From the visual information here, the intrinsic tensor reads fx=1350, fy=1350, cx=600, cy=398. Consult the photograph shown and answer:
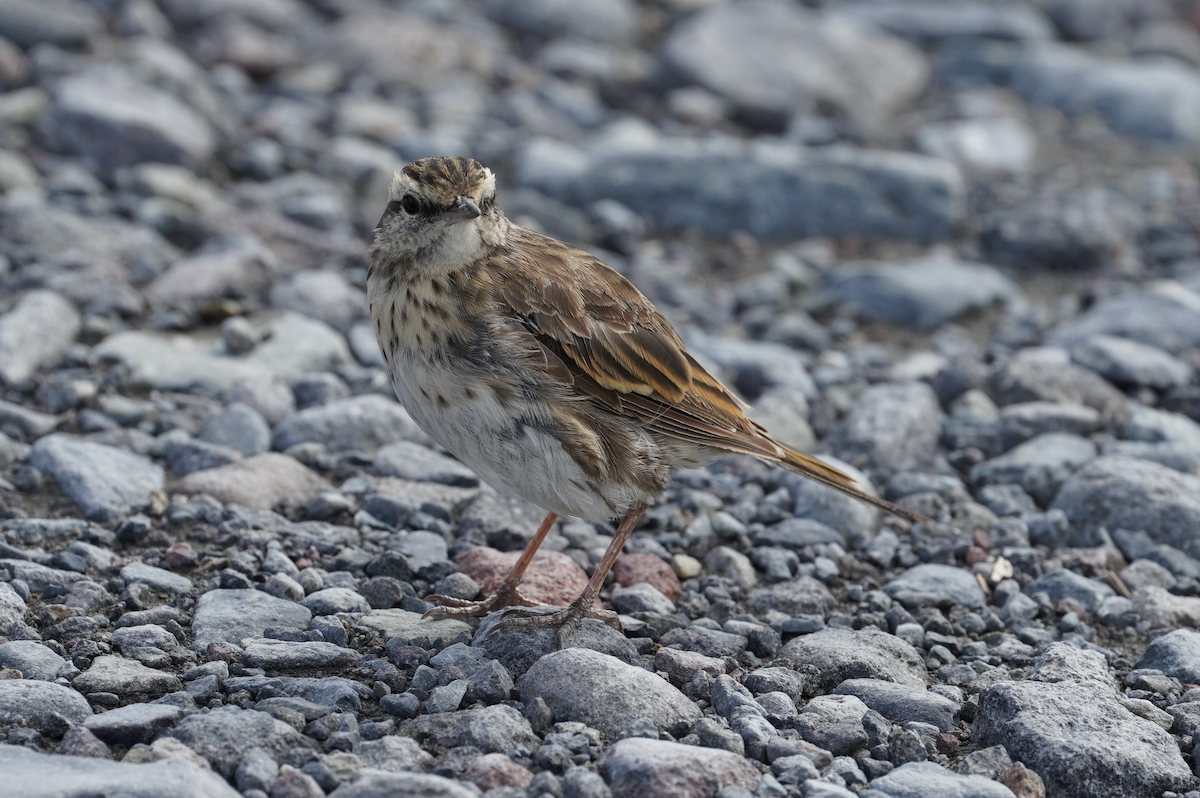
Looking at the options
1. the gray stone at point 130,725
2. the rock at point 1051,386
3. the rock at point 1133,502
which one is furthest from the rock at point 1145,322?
the gray stone at point 130,725

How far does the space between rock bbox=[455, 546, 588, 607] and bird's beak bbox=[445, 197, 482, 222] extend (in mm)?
1676

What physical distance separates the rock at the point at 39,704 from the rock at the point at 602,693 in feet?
5.05

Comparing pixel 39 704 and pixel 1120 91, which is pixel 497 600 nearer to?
pixel 39 704

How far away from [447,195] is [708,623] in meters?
2.16

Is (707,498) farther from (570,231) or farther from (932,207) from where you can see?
(932,207)

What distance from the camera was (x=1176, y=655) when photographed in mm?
5590

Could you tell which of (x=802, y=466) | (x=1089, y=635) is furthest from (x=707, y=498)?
(x=1089, y=635)

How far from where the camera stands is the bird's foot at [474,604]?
18.8 feet

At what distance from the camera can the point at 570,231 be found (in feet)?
35.5

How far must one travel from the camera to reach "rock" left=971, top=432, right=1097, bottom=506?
7492 mm

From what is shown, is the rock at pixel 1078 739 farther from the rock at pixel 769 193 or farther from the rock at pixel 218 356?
the rock at pixel 769 193

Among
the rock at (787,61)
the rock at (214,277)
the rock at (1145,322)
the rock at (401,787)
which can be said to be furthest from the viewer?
the rock at (787,61)

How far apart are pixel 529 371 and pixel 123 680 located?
6.25 feet

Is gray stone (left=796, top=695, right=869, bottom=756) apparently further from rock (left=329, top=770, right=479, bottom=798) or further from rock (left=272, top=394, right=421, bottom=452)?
rock (left=272, top=394, right=421, bottom=452)
